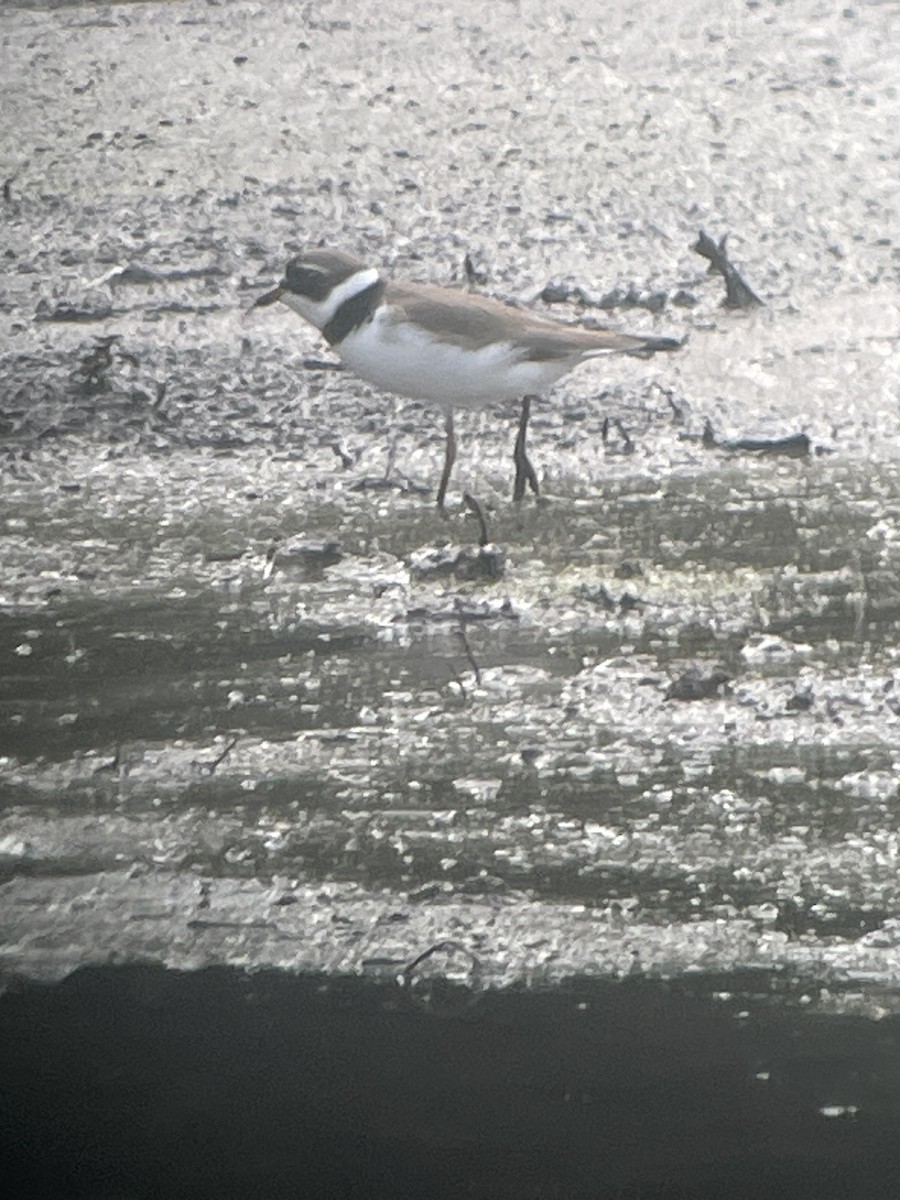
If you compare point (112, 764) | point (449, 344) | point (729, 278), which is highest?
point (449, 344)

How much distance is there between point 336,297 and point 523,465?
491mm

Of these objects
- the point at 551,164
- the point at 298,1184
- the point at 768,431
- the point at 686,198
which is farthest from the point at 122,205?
the point at 298,1184

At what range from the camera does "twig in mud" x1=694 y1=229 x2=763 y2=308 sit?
4191 millimetres

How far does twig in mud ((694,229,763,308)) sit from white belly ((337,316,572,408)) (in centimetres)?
99

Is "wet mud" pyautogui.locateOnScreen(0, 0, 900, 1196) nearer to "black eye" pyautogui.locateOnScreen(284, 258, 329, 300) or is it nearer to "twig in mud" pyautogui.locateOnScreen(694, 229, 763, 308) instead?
"twig in mud" pyautogui.locateOnScreen(694, 229, 763, 308)

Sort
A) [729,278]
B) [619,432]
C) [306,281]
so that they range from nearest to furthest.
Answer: [306,281] < [619,432] < [729,278]

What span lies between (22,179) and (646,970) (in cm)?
349

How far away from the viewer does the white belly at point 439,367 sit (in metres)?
3.27

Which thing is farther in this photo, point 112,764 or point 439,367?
point 439,367

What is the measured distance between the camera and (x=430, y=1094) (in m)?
1.95

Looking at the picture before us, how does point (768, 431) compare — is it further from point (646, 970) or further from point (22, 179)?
point (22, 179)

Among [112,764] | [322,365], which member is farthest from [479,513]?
[112,764]

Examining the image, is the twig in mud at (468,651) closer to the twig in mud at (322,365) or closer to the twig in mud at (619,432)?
the twig in mud at (619,432)

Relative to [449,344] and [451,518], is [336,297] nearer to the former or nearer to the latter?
[449,344]
